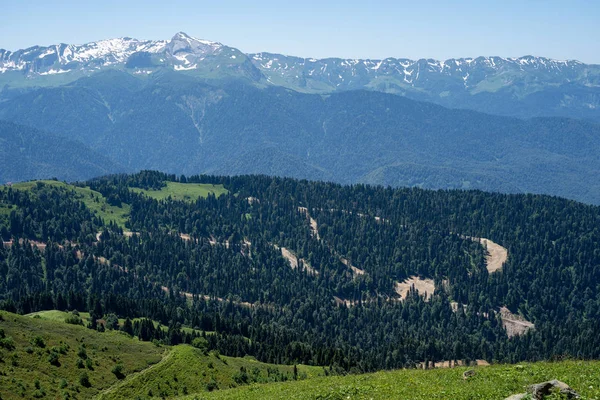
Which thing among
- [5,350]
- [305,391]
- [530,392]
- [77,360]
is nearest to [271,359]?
[77,360]

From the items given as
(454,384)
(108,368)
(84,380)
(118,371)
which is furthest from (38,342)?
(454,384)

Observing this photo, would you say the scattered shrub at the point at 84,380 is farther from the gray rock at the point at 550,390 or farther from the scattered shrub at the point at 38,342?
the gray rock at the point at 550,390

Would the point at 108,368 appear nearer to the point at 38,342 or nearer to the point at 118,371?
the point at 118,371

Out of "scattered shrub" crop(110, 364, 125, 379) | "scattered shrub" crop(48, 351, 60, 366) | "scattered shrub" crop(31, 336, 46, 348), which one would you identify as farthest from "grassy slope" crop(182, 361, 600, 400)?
"scattered shrub" crop(31, 336, 46, 348)

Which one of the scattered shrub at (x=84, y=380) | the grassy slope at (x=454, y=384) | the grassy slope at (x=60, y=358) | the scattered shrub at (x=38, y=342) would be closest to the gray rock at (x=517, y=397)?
the grassy slope at (x=454, y=384)

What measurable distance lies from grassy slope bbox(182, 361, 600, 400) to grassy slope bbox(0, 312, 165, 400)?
41.5 metres

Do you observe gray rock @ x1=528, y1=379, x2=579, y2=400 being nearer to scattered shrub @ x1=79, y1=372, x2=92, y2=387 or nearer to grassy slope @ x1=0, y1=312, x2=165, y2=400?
grassy slope @ x1=0, y1=312, x2=165, y2=400

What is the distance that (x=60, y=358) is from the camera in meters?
120

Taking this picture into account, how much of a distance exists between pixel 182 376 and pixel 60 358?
919 inches

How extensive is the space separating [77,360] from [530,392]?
91790mm

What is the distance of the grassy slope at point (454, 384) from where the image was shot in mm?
58938

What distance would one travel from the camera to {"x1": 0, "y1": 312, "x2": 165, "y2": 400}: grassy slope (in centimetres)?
10506

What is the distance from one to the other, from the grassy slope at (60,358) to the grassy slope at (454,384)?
4146 centimetres

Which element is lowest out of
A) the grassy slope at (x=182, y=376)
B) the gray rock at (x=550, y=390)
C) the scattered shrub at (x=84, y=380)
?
the grassy slope at (x=182, y=376)
